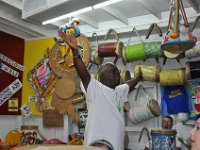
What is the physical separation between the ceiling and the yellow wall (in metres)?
0.15

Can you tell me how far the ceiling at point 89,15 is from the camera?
3539mm

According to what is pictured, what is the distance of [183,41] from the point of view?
252 cm

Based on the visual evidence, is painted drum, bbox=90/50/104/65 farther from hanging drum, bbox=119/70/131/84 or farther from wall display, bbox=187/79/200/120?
wall display, bbox=187/79/200/120

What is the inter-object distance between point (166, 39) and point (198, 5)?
1.66 metres

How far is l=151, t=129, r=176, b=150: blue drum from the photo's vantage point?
360 cm

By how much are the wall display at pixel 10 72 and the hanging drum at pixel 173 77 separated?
2.56 m

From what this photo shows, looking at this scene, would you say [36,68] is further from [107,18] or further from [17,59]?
[107,18]

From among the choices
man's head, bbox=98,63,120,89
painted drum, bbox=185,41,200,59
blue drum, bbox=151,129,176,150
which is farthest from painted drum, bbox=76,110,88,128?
man's head, bbox=98,63,120,89

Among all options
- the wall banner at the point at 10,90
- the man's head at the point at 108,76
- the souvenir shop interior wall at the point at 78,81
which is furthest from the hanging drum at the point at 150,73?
the wall banner at the point at 10,90

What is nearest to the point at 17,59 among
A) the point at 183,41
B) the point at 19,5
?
the point at 19,5

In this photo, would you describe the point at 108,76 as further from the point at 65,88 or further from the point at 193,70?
the point at 65,88

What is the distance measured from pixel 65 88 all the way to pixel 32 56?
3.72 ft

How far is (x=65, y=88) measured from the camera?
459 cm

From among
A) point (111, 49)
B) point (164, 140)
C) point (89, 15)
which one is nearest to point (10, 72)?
point (89, 15)
